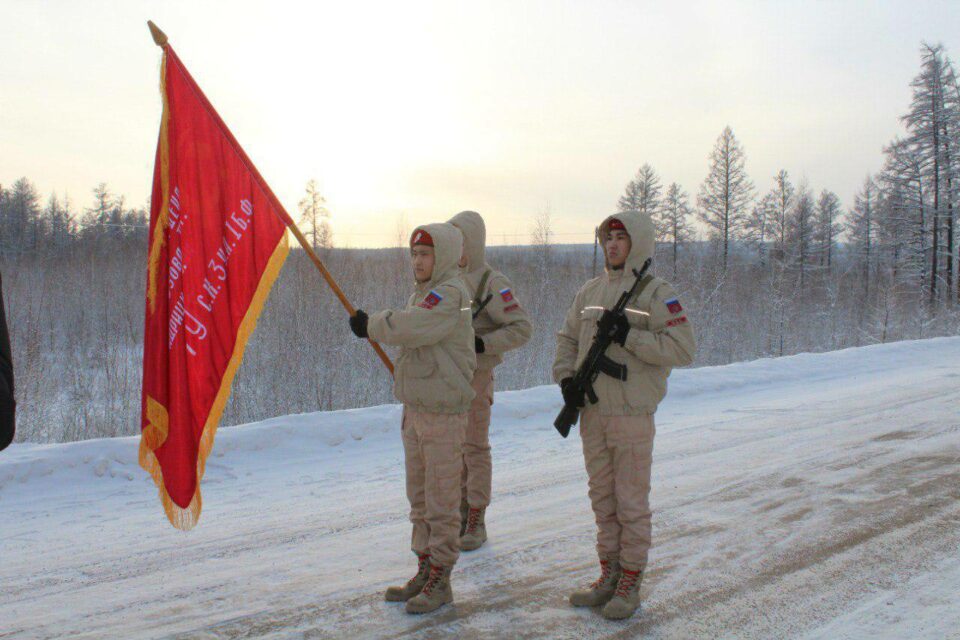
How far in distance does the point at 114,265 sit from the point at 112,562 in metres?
17.8

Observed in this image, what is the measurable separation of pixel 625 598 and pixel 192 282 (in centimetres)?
290

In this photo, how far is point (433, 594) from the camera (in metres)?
3.84

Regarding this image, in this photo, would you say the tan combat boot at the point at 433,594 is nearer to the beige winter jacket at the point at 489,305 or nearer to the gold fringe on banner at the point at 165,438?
the gold fringe on banner at the point at 165,438

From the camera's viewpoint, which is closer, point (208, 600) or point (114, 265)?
point (208, 600)

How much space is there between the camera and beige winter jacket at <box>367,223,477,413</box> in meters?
3.85

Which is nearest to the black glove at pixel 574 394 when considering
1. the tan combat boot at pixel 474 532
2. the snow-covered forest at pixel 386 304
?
the tan combat boot at pixel 474 532

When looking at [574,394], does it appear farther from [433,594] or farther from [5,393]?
[5,393]

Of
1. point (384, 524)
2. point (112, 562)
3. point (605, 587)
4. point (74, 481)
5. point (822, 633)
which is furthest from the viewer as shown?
point (74, 481)

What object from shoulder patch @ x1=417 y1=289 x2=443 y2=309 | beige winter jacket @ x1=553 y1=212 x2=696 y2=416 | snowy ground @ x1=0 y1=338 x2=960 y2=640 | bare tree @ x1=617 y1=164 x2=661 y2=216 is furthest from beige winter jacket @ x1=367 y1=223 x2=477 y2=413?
bare tree @ x1=617 y1=164 x2=661 y2=216

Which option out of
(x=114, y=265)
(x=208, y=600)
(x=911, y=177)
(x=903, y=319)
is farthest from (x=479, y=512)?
(x=911, y=177)

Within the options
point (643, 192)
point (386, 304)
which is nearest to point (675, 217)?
point (643, 192)

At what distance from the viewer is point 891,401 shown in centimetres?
986

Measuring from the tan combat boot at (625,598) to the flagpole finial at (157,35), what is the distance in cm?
385

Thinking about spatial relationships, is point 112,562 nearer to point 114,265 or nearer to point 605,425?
point 605,425
